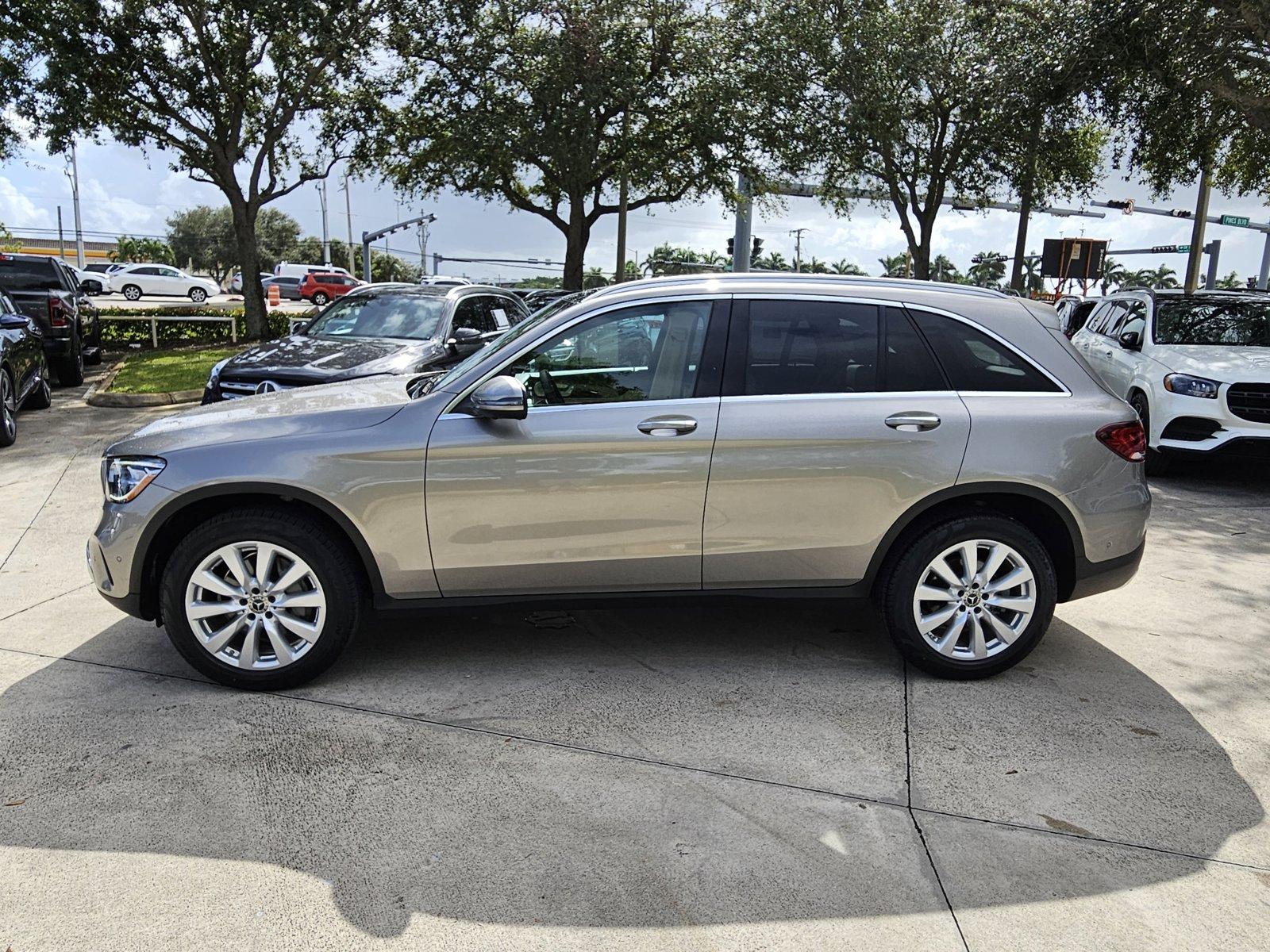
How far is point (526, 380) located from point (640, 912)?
2.23m

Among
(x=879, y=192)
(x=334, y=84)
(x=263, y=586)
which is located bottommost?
(x=263, y=586)

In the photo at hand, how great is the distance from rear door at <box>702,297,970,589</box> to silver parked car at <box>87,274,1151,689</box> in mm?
11

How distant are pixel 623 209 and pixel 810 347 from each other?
19.8m

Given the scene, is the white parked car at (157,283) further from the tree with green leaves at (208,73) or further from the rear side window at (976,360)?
the rear side window at (976,360)

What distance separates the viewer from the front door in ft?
13.3

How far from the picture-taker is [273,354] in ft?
30.6

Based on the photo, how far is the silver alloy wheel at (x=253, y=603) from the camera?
4.05 metres

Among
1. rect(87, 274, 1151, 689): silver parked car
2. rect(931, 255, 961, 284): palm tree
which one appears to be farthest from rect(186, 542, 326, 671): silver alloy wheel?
rect(931, 255, 961, 284): palm tree

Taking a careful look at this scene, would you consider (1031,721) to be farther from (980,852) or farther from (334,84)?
(334,84)

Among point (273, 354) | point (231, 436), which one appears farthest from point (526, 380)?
point (273, 354)

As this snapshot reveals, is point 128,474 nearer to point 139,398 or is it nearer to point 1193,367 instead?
point 1193,367

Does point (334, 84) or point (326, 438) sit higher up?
point (334, 84)

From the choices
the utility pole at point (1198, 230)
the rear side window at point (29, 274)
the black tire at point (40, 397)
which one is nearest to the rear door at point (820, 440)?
the black tire at point (40, 397)

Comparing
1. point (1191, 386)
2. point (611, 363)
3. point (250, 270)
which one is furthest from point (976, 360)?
point (250, 270)
